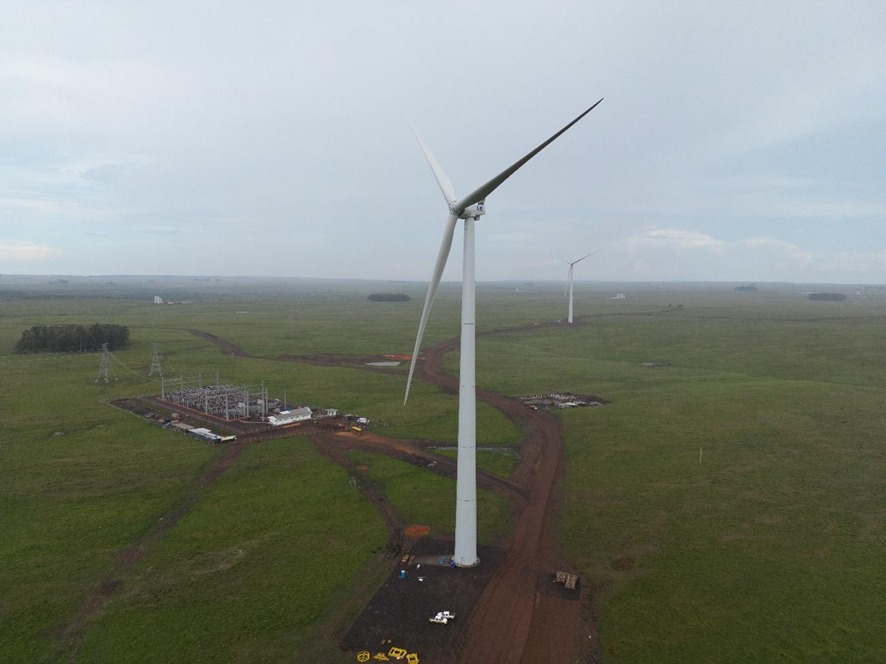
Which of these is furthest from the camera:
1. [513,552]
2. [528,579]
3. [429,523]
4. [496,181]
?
[429,523]

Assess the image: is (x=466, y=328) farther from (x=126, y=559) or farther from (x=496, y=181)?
(x=126, y=559)

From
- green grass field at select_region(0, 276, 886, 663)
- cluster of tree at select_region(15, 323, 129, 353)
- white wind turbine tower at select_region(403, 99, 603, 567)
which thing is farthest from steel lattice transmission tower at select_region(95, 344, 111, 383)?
white wind turbine tower at select_region(403, 99, 603, 567)

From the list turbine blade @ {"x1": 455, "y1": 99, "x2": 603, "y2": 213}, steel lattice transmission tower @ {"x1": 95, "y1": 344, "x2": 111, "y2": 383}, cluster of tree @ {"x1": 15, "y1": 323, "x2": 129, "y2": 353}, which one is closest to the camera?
turbine blade @ {"x1": 455, "y1": 99, "x2": 603, "y2": 213}

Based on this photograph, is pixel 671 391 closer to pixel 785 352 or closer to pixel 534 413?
pixel 534 413

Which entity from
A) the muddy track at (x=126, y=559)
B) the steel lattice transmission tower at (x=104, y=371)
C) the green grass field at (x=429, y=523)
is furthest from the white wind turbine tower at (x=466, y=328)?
the steel lattice transmission tower at (x=104, y=371)

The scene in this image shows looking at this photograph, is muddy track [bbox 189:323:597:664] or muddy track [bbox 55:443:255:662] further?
muddy track [bbox 55:443:255:662]

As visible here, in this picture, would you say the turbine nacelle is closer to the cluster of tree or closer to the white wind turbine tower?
the white wind turbine tower

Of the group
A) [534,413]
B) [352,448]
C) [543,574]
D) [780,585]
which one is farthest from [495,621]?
[534,413]

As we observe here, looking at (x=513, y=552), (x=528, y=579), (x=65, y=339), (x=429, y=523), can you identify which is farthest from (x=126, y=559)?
(x=65, y=339)
